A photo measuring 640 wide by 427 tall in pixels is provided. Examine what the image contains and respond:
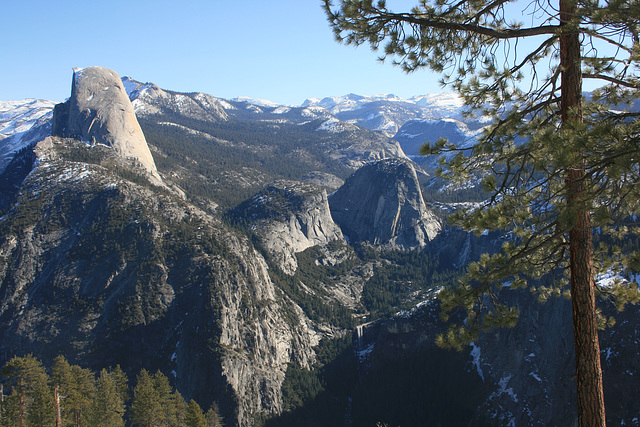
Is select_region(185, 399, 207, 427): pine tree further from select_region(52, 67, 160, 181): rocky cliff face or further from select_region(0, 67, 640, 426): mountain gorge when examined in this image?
select_region(52, 67, 160, 181): rocky cliff face

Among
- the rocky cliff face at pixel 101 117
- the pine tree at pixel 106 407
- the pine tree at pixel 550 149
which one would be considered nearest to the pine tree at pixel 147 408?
the pine tree at pixel 106 407

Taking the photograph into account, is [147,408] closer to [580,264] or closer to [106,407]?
[106,407]

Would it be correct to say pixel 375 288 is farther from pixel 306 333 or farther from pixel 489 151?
pixel 489 151

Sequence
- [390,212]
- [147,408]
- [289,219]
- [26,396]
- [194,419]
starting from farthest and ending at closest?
[390,212] → [289,219] → [194,419] → [147,408] → [26,396]

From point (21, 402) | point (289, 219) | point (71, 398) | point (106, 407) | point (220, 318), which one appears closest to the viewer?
point (21, 402)

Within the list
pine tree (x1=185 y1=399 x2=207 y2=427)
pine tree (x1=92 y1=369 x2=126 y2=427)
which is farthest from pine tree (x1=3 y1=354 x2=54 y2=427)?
pine tree (x1=185 y1=399 x2=207 y2=427)

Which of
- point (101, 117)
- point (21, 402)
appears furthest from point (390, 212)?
point (21, 402)
